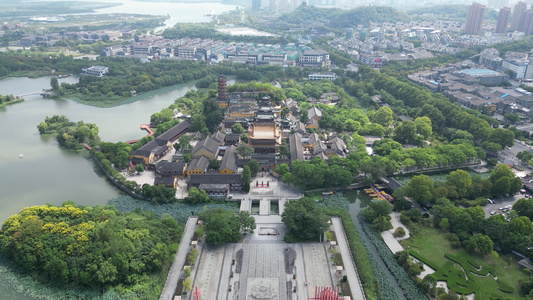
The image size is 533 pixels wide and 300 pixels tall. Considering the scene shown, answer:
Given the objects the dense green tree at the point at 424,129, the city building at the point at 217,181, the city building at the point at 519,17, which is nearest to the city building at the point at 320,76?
the dense green tree at the point at 424,129

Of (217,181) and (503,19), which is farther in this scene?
(503,19)

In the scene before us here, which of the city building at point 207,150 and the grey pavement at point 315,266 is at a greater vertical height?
the city building at point 207,150

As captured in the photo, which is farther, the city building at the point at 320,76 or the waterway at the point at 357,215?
the city building at the point at 320,76

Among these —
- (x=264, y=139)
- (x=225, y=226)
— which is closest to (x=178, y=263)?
(x=225, y=226)

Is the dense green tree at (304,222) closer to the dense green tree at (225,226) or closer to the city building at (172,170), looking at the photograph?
the dense green tree at (225,226)

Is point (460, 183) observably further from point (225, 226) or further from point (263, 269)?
point (225, 226)

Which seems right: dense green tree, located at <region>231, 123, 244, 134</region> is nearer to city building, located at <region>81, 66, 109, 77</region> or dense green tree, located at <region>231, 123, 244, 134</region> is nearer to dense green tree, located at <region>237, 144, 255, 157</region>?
dense green tree, located at <region>237, 144, 255, 157</region>

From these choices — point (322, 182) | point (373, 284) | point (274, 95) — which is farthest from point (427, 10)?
point (373, 284)
